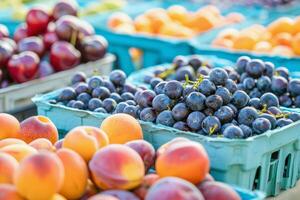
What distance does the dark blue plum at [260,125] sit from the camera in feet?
5.44

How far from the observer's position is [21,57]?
262 cm

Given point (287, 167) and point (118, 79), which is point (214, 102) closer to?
point (287, 167)

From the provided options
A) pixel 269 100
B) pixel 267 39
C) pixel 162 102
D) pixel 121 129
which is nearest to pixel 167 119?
pixel 162 102

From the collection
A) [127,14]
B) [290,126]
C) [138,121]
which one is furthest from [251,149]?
[127,14]

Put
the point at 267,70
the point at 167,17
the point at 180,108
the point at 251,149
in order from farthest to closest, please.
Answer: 1. the point at 167,17
2. the point at 267,70
3. the point at 180,108
4. the point at 251,149

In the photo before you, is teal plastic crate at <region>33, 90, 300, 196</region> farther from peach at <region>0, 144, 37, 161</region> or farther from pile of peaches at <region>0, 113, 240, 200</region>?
peach at <region>0, 144, 37, 161</region>

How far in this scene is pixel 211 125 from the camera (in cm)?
164

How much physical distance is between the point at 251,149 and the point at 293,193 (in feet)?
1.18

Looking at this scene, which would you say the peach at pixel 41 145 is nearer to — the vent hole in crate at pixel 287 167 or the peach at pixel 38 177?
the peach at pixel 38 177

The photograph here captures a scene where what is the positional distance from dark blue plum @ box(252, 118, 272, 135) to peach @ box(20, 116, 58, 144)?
0.56m

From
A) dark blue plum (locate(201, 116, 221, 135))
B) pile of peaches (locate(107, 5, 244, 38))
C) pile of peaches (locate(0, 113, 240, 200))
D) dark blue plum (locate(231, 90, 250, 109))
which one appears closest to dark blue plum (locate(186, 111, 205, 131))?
dark blue plum (locate(201, 116, 221, 135))

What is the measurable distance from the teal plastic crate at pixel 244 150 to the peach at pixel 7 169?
1.59 feet

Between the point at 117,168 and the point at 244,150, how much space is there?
0.42 m

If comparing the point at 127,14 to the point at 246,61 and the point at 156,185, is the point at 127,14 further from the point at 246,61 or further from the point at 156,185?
the point at 156,185
